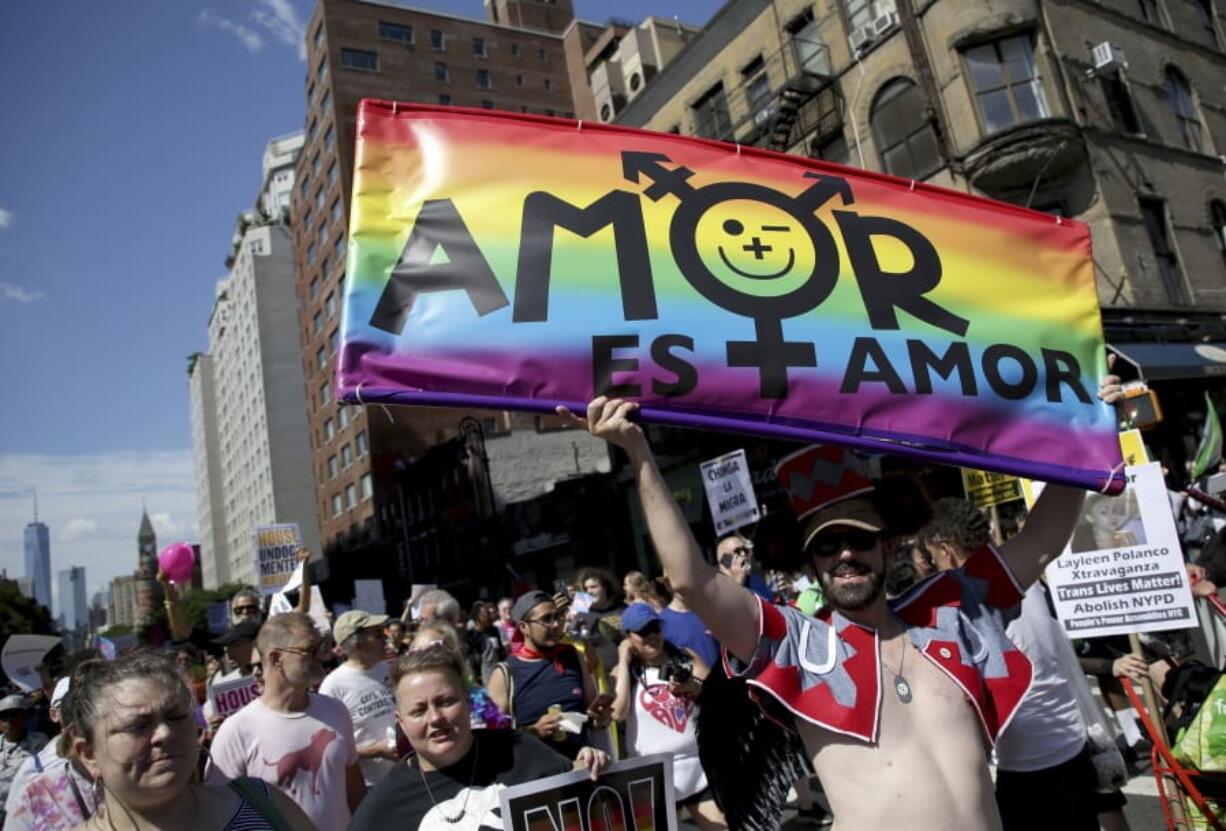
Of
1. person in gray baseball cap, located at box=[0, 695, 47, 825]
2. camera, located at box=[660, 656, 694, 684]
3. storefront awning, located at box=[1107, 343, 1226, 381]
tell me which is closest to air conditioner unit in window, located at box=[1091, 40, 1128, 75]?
Result: storefront awning, located at box=[1107, 343, 1226, 381]

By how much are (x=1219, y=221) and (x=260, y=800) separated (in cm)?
2334

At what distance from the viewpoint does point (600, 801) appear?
280cm

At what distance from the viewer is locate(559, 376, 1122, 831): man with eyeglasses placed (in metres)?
2.21

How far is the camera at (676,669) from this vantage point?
202 inches

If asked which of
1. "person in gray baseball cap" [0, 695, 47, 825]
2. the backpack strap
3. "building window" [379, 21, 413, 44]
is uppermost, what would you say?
"building window" [379, 21, 413, 44]

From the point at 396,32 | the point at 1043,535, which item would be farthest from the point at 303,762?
the point at 396,32

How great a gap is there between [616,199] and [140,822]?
220cm

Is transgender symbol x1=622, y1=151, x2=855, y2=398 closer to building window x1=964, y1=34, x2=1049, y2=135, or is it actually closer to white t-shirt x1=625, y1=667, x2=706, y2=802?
white t-shirt x1=625, y1=667, x2=706, y2=802

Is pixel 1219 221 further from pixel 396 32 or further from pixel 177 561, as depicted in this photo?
pixel 396 32

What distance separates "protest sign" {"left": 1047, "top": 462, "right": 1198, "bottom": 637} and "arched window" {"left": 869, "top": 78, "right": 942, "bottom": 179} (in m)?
13.6

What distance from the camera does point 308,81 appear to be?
57.4m

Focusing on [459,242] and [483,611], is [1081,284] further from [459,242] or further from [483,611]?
[483,611]

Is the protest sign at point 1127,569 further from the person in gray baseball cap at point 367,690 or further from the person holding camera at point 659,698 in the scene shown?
the person in gray baseball cap at point 367,690

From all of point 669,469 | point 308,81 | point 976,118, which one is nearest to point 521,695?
point 976,118
